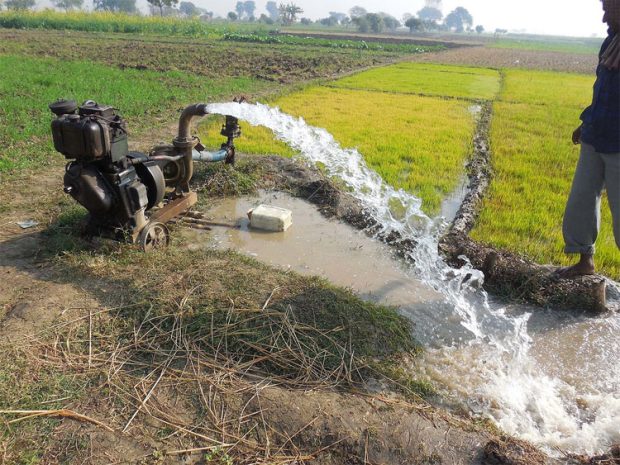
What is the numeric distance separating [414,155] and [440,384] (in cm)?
475

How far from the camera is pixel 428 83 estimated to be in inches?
617

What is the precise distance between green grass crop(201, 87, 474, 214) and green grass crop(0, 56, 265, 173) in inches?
73.7

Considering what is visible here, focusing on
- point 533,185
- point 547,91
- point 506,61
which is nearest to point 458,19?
point 506,61

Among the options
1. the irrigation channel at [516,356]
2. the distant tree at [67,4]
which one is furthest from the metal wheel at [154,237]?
the distant tree at [67,4]

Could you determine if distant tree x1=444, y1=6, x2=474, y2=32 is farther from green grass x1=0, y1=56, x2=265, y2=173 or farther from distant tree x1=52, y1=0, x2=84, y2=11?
green grass x1=0, y1=56, x2=265, y2=173

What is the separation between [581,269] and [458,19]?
198497 millimetres

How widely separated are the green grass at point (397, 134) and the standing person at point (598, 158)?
1740 millimetres

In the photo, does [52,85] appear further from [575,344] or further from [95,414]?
[575,344]

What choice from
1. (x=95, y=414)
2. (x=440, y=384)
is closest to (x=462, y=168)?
(x=440, y=384)

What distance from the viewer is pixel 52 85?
10773mm

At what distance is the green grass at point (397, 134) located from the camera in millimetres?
6020

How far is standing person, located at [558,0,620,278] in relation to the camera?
9.50ft

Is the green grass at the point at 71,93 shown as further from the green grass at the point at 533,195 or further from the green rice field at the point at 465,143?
the green grass at the point at 533,195

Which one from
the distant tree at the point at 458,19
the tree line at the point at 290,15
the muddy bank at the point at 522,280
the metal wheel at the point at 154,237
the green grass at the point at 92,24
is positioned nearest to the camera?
the muddy bank at the point at 522,280
